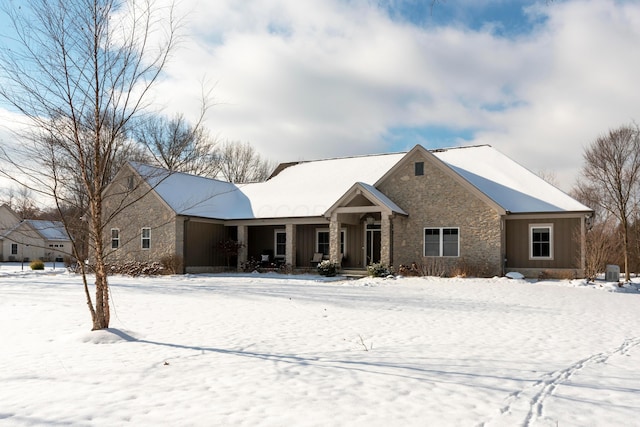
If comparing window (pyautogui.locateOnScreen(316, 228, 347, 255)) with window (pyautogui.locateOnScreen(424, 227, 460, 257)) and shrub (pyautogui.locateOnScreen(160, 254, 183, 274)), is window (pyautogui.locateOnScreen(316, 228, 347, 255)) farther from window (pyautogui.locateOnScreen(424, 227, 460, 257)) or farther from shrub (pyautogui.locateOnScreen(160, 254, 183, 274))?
shrub (pyautogui.locateOnScreen(160, 254, 183, 274))

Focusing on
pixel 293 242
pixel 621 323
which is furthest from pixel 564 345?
pixel 293 242

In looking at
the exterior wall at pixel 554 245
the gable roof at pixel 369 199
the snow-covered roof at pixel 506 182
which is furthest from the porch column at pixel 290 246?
the exterior wall at pixel 554 245

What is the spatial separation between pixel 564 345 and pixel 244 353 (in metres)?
5.24

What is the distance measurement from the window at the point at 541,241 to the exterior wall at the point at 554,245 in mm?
127

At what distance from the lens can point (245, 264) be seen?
27.4 meters

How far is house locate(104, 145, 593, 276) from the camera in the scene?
22.3 meters

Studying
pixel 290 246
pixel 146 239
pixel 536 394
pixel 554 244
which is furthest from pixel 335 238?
pixel 536 394

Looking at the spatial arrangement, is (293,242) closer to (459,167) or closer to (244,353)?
(459,167)

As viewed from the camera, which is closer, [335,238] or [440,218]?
[440,218]

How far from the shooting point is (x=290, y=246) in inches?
1040

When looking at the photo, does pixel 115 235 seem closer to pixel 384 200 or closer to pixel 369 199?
pixel 369 199

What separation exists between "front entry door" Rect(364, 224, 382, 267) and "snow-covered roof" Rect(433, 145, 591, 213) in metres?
4.64

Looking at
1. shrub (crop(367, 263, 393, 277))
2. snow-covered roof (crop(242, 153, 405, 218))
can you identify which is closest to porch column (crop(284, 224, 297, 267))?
snow-covered roof (crop(242, 153, 405, 218))

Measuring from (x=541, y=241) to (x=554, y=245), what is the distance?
1.79 feet
